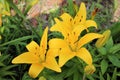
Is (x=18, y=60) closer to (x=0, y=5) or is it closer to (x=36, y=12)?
(x=0, y=5)

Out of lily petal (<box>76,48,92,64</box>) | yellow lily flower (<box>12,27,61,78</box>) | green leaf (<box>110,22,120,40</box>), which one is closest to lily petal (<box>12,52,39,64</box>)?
yellow lily flower (<box>12,27,61,78</box>)

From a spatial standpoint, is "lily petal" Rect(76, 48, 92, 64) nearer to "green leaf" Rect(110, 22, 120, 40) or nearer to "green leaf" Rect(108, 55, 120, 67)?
"green leaf" Rect(108, 55, 120, 67)

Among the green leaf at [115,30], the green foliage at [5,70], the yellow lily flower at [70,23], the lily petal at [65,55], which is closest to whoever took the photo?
the lily petal at [65,55]

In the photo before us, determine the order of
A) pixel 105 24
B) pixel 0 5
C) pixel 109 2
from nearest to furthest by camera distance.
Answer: pixel 0 5, pixel 105 24, pixel 109 2

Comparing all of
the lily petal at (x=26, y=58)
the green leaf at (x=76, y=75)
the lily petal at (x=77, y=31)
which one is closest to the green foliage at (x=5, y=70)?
the lily petal at (x=26, y=58)

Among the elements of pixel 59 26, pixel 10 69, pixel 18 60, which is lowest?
pixel 10 69

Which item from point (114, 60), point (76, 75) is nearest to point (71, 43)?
point (76, 75)

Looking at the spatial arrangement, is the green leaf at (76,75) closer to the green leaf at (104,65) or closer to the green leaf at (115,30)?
the green leaf at (104,65)

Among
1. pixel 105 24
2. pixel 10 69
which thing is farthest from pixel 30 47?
pixel 105 24
